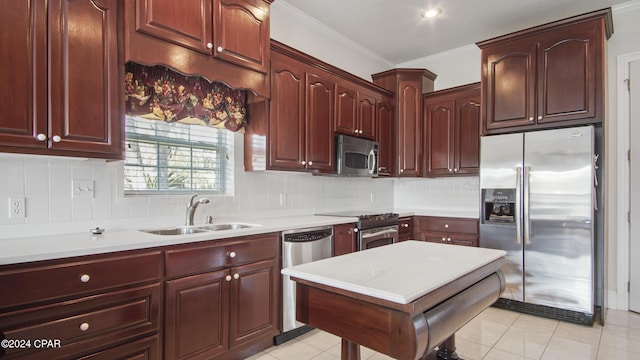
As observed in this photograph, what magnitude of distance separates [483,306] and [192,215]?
2006 millimetres

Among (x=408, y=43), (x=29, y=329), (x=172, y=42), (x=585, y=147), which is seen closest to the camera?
(x=29, y=329)

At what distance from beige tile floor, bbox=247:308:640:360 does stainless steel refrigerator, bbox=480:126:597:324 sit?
237 millimetres

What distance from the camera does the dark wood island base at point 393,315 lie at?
1.18m

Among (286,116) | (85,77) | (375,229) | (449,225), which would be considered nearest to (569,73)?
(449,225)

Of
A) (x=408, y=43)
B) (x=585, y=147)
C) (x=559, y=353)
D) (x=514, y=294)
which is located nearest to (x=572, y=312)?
(x=514, y=294)

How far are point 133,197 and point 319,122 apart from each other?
1.76 m

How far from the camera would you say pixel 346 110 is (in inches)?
145

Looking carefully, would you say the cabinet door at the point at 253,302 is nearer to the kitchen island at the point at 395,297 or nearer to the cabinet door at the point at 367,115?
the kitchen island at the point at 395,297

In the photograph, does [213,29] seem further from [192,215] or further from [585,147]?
[585,147]

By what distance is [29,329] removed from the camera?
1461mm

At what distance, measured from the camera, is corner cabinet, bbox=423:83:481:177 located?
409cm

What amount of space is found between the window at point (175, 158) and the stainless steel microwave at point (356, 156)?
1123 mm

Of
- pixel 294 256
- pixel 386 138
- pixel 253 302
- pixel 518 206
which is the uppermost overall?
pixel 386 138

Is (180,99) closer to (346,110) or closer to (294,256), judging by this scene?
(294,256)
